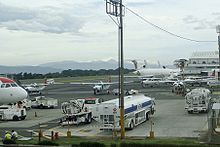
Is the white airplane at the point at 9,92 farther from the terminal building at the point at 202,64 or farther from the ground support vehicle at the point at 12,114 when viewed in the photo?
the terminal building at the point at 202,64

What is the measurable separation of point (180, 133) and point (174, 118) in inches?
378

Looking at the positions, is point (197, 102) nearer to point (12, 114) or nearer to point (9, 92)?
point (9, 92)

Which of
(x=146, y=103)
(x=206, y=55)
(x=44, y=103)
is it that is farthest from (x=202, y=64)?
(x=146, y=103)

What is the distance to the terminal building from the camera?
153312 mm

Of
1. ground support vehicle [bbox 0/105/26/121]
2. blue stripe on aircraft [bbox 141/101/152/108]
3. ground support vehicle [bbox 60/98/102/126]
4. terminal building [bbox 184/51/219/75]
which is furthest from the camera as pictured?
terminal building [bbox 184/51/219/75]

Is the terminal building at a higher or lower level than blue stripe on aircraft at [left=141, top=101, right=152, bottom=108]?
higher

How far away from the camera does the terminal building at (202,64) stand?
503 ft

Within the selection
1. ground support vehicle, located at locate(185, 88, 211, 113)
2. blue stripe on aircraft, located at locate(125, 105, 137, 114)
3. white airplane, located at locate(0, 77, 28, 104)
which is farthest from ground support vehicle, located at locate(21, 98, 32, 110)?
blue stripe on aircraft, located at locate(125, 105, 137, 114)

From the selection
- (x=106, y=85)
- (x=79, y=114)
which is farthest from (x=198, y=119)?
(x=106, y=85)

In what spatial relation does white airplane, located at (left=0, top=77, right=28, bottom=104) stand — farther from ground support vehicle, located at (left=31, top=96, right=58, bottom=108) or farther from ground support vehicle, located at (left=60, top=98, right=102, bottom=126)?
ground support vehicle, located at (left=31, top=96, right=58, bottom=108)

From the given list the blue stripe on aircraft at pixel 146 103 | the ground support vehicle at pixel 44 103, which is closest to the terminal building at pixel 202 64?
the ground support vehicle at pixel 44 103

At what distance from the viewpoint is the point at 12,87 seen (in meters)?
40.2

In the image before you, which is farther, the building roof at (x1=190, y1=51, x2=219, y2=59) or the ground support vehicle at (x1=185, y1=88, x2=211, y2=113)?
the building roof at (x1=190, y1=51, x2=219, y2=59)

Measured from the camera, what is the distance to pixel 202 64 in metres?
166
